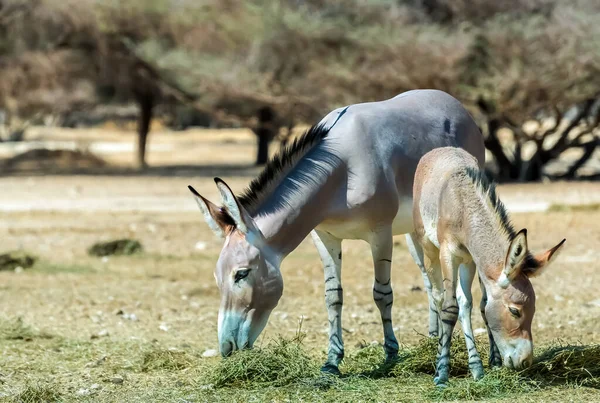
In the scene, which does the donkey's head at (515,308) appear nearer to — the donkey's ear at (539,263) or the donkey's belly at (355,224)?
the donkey's ear at (539,263)

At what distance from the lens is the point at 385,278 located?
23.8ft

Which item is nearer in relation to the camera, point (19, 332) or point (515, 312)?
point (515, 312)

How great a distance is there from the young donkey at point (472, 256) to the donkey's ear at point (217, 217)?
1289 millimetres

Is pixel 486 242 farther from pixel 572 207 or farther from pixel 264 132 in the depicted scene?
pixel 264 132

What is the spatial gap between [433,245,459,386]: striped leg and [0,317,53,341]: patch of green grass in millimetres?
4083

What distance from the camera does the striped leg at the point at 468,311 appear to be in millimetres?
6336

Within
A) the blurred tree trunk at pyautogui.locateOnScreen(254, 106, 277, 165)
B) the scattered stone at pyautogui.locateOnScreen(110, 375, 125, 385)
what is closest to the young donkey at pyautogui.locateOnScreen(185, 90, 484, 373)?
the scattered stone at pyautogui.locateOnScreen(110, 375, 125, 385)

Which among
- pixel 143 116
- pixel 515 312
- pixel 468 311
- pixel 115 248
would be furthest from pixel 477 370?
pixel 143 116

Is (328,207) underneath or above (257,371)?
above

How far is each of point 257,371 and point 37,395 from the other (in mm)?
1442

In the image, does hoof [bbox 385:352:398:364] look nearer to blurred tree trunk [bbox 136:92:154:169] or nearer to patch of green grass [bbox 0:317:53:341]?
patch of green grass [bbox 0:317:53:341]

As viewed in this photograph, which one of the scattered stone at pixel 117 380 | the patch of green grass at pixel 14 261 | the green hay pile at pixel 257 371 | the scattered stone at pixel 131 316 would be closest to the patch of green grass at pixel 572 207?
the patch of green grass at pixel 14 261

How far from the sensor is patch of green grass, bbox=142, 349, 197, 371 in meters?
7.81

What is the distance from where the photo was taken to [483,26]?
26875 millimetres
